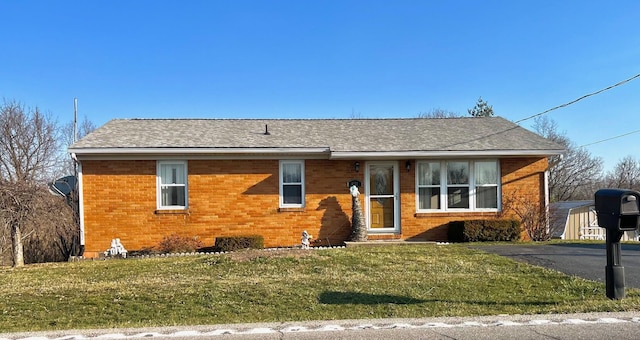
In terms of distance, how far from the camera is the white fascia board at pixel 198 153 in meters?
12.5

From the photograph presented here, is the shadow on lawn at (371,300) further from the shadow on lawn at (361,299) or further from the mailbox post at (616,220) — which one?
the mailbox post at (616,220)

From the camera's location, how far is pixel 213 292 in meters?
6.90

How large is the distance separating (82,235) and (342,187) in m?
7.70

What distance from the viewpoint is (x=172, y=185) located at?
13.2m

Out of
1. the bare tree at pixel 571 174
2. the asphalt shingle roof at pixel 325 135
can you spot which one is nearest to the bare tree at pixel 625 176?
the bare tree at pixel 571 174

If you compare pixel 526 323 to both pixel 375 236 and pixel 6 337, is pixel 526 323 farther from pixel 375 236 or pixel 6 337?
pixel 375 236

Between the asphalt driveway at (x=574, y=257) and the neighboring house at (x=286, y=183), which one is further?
the neighboring house at (x=286, y=183)

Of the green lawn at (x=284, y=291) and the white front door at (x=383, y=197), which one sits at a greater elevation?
the white front door at (x=383, y=197)

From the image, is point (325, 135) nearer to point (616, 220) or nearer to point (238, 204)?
point (238, 204)

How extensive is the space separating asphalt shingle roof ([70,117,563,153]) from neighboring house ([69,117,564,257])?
6 cm

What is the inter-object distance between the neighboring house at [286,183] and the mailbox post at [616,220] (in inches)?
283

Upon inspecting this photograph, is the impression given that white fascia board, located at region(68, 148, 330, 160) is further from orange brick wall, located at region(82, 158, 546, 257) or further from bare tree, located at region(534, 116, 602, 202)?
bare tree, located at region(534, 116, 602, 202)

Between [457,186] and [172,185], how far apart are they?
28.7 feet

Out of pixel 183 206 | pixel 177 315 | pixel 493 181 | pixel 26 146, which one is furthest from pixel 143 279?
pixel 26 146
